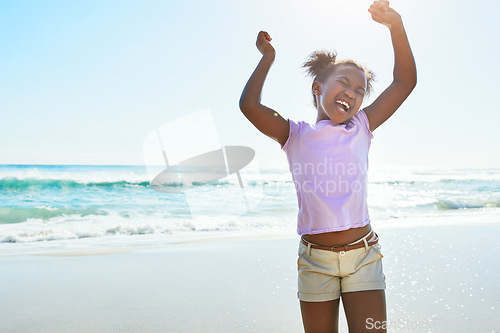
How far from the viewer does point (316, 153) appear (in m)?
1.80

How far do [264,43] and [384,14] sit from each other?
610 mm

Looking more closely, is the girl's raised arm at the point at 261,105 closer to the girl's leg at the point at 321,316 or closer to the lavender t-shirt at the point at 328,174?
the lavender t-shirt at the point at 328,174

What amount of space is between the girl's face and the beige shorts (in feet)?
1.85

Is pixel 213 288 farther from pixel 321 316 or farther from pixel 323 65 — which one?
pixel 323 65

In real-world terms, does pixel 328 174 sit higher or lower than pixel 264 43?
lower

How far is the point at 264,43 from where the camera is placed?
1824mm

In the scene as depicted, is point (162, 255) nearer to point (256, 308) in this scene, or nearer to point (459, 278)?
point (256, 308)

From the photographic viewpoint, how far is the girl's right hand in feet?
5.95

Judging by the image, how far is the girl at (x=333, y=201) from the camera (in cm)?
175
